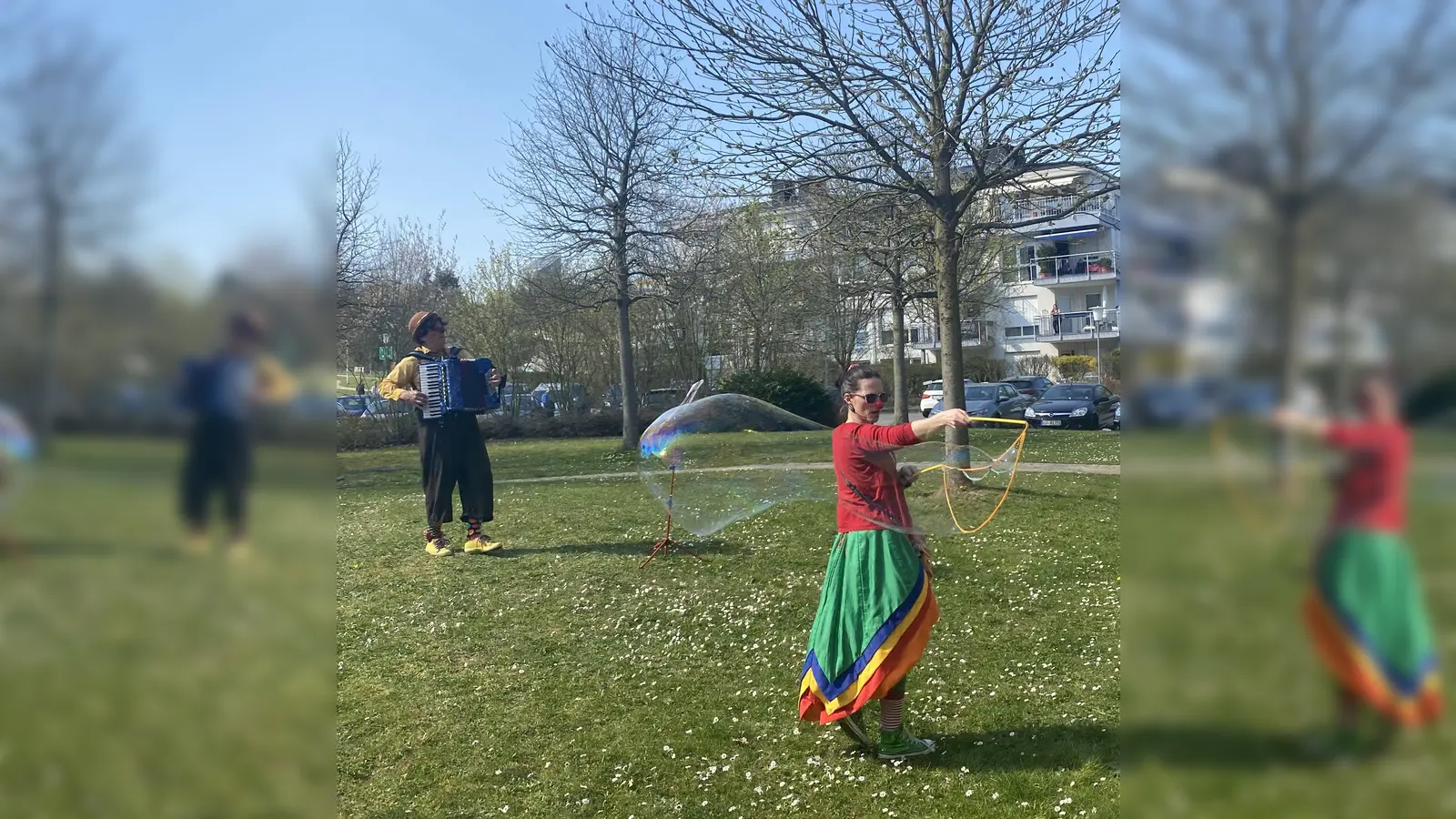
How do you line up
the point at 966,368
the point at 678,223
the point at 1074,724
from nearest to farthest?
the point at 1074,724 < the point at 678,223 < the point at 966,368

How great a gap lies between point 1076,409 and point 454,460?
2144 centimetres

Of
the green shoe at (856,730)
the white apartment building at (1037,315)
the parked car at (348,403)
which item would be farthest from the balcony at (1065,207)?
the parked car at (348,403)

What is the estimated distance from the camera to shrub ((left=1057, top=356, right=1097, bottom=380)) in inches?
1596

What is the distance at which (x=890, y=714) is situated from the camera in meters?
4.90
